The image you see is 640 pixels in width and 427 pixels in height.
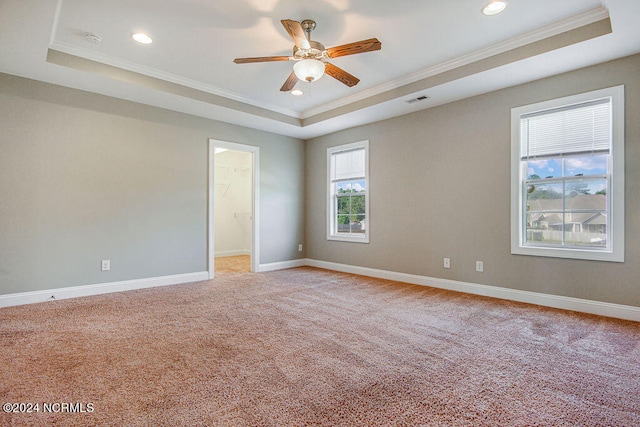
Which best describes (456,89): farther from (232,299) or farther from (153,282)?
(153,282)

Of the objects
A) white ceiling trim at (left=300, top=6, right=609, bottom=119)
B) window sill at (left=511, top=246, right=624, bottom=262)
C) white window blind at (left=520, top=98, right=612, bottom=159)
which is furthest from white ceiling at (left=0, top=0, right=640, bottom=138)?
window sill at (left=511, top=246, right=624, bottom=262)

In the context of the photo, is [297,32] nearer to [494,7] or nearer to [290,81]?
[290,81]

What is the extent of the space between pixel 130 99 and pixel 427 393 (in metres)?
4.76

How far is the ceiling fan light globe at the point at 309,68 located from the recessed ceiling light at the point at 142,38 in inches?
60.3

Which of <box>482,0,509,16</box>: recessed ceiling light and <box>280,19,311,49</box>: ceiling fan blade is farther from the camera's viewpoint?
<box>482,0,509,16</box>: recessed ceiling light

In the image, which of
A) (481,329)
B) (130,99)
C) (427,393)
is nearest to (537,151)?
(481,329)

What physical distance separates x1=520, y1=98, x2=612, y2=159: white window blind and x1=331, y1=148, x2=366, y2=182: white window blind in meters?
2.46

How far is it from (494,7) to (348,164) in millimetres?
3382

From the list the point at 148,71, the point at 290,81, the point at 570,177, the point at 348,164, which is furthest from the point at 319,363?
the point at 348,164

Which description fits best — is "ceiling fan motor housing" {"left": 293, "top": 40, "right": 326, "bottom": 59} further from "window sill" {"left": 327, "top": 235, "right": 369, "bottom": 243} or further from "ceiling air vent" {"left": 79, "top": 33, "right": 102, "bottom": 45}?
"window sill" {"left": 327, "top": 235, "right": 369, "bottom": 243}

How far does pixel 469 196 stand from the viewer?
164 inches

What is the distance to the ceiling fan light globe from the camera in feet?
9.41

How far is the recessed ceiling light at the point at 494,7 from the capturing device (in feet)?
8.52

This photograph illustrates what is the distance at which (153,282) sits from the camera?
449 centimetres
